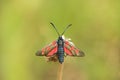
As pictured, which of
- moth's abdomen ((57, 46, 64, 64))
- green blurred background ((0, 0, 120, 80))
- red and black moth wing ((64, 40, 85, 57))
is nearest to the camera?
moth's abdomen ((57, 46, 64, 64))

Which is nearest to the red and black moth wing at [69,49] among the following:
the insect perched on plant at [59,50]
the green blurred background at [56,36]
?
the insect perched on plant at [59,50]

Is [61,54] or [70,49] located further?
[70,49]

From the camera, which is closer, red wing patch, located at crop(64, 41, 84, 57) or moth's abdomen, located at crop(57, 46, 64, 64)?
moth's abdomen, located at crop(57, 46, 64, 64)

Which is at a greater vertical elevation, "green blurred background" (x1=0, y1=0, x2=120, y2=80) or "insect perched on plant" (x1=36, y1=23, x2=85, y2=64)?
"green blurred background" (x1=0, y1=0, x2=120, y2=80)

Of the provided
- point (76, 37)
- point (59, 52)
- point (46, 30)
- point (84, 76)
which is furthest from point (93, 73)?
point (59, 52)

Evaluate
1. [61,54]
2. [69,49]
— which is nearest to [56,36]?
[69,49]

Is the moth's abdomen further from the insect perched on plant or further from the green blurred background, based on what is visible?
the green blurred background

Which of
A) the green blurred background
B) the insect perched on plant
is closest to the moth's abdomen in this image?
the insect perched on plant

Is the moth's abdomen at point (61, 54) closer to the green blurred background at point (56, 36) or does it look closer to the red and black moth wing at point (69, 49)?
the red and black moth wing at point (69, 49)

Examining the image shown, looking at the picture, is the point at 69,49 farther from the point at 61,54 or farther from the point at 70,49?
the point at 61,54
